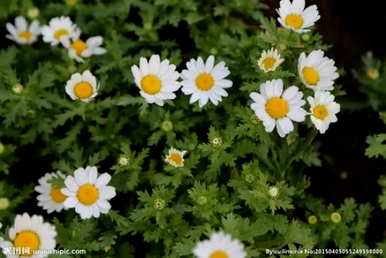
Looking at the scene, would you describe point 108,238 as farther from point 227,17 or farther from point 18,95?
point 227,17

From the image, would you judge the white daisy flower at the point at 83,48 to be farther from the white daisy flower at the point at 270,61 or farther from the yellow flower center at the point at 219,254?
the yellow flower center at the point at 219,254

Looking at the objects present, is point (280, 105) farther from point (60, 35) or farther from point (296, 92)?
point (60, 35)

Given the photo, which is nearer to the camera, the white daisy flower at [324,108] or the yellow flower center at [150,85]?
the white daisy flower at [324,108]

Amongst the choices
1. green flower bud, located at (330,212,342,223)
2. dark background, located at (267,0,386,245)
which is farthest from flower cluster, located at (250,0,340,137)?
dark background, located at (267,0,386,245)

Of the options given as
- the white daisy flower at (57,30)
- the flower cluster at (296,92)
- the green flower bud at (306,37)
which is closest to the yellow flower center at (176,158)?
the flower cluster at (296,92)

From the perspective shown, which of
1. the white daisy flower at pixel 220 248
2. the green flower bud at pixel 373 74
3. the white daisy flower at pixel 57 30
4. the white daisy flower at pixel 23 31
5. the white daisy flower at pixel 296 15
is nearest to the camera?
the white daisy flower at pixel 220 248

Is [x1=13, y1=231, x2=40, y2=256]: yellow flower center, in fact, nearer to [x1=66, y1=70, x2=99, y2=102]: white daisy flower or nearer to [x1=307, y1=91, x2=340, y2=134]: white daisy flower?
[x1=66, y1=70, x2=99, y2=102]: white daisy flower
